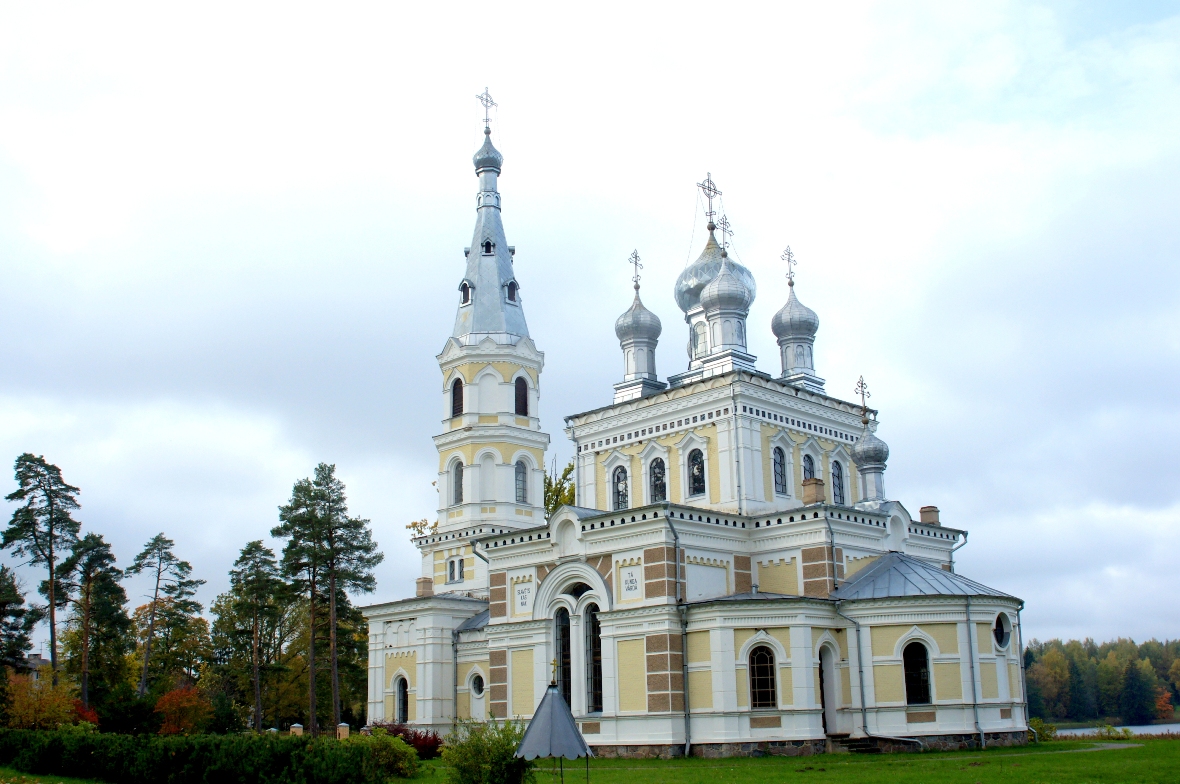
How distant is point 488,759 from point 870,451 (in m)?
17.2

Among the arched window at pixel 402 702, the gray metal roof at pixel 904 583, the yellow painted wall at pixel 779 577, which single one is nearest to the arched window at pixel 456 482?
the arched window at pixel 402 702

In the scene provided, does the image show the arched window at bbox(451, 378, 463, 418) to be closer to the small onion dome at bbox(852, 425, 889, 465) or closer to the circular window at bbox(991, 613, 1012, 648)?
the small onion dome at bbox(852, 425, 889, 465)

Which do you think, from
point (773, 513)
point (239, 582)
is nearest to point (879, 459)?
point (773, 513)

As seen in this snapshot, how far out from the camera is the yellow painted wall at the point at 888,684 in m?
23.9

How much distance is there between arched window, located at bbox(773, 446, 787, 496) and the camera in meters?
29.5

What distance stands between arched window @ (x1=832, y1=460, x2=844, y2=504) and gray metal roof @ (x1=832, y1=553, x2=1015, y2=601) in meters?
4.67

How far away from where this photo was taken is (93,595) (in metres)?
37.9

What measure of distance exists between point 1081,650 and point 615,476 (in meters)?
60.1

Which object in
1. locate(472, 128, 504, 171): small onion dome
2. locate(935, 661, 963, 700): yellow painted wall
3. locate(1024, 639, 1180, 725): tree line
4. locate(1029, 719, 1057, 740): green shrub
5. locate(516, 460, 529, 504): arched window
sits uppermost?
locate(472, 128, 504, 171): small onion dome

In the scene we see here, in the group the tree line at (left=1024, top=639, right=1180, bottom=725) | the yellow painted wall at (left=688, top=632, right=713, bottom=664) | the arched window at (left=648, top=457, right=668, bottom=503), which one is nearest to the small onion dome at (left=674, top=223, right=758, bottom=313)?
the arched window at (left=648, top=457, right=668, bottom=503)

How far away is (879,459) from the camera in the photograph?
28.9 meters

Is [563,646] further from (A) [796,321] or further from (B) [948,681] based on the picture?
(A) [796,321]

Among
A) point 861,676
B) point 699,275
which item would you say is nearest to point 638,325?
point 699,275

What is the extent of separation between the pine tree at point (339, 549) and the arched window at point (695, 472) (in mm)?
13363
